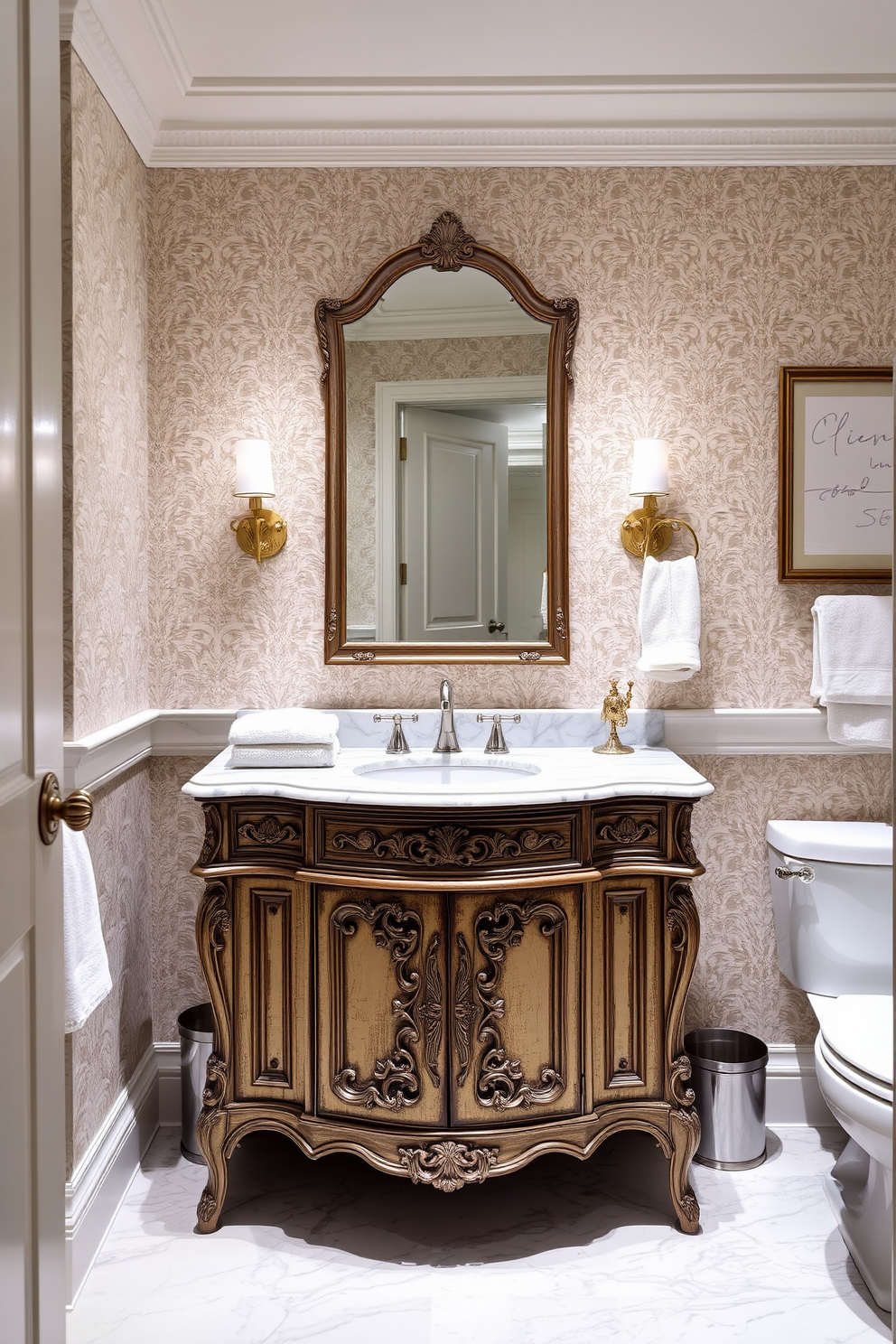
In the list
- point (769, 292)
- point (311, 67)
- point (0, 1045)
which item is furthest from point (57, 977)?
point (769, 292)

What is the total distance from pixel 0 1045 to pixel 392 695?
5.19ft

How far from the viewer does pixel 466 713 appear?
95.3 inches

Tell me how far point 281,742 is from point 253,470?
2.17 ft

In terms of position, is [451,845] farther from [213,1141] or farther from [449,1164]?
[213,1141]

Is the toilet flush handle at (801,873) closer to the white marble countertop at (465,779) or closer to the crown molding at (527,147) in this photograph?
the white marble countertop at (465,779)

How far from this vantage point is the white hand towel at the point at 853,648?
233 centimetres

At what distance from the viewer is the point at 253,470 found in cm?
235

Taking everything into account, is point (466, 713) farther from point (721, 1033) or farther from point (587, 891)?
point (721, 1033)

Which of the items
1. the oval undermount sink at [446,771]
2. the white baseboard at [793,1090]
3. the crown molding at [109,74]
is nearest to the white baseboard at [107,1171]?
the oval undermount sink at [446,771]

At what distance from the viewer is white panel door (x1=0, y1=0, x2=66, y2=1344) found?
3.18ft

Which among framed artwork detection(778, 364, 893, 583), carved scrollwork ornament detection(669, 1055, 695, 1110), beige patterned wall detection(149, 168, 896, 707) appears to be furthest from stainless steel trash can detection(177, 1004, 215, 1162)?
framed artwork detection(778, 364, 893, 583)

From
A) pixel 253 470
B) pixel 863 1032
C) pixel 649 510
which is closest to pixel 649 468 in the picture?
pixel 649 510

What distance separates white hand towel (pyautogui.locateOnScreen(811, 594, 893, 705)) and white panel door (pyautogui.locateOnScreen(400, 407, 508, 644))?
75cm

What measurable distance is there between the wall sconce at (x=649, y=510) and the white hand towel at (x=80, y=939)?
4.64 ft
